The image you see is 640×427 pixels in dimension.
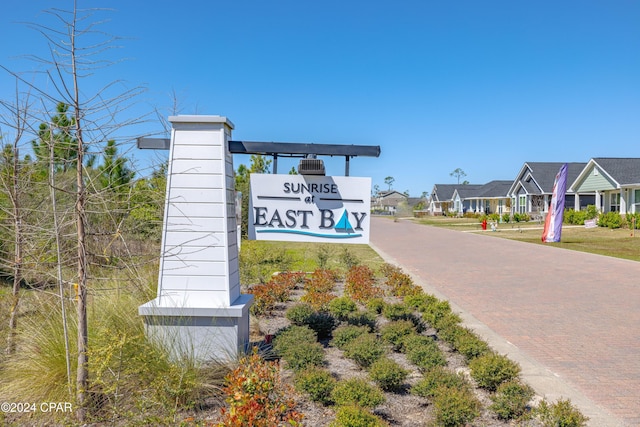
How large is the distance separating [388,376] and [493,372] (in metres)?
1.01

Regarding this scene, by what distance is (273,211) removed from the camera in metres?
5.52

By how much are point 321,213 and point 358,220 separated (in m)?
0.44

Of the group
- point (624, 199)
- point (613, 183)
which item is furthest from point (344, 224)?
point (613, 183)

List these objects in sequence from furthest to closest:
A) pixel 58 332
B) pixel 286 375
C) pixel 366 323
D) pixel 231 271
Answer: pixel 366 323 → pixel 231 271 → pixel 286 375 → pixel 58 332

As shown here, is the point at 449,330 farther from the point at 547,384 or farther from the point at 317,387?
the point at 317,387

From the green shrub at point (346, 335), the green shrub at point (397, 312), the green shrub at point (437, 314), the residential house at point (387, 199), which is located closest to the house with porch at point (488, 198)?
the green shrub at point (437, 314)

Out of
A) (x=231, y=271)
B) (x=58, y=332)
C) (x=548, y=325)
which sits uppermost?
(x=231, y=271)

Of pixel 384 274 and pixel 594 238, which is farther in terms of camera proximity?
pixel 594 238

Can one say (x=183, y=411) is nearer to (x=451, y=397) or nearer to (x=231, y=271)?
(x=231, y=271)

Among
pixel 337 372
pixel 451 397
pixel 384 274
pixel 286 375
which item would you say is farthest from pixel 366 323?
pixel 384 274

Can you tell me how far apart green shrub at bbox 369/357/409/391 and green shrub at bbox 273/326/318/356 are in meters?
0.99

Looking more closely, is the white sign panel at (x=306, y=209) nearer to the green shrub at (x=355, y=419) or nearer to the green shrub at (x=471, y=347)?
the green shrub at (x=471, y=347)

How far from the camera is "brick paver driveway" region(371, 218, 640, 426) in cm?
470

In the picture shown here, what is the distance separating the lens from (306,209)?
5.51 m
